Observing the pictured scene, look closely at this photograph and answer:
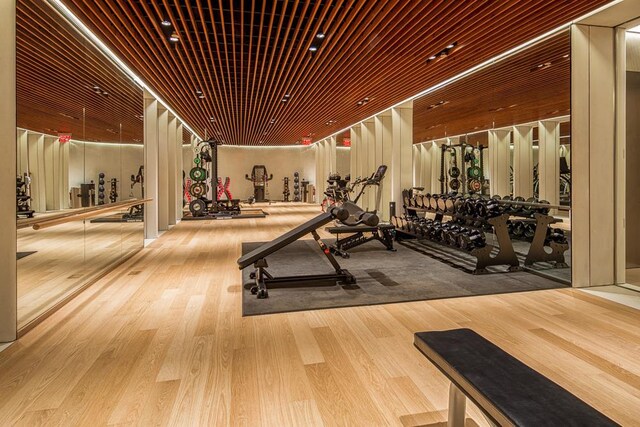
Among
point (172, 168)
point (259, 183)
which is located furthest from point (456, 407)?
point (259, 183)

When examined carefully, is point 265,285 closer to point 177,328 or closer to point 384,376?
point 177,328

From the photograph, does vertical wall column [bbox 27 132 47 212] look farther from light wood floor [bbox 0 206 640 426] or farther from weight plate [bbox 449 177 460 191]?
weight plate [bbox 449 177 460 191]

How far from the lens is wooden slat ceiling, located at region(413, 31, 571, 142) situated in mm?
A: 5145

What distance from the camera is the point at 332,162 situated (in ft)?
53.0

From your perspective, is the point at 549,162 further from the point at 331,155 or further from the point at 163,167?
the point at 331,155

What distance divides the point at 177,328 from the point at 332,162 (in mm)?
13398

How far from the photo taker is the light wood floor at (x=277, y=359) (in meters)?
2.01

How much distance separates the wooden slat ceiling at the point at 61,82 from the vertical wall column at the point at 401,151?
5.69 metres

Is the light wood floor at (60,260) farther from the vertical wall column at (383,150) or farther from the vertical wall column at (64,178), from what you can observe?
the vertical wall column at (383,150)

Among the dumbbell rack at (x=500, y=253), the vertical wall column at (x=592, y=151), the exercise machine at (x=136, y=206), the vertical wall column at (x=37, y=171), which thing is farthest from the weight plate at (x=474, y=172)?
the vertical wall column at (x=37, y=171)

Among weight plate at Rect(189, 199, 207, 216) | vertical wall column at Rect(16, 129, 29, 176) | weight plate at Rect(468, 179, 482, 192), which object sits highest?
vertical wall column at Rect(16, 129, 29, 176)

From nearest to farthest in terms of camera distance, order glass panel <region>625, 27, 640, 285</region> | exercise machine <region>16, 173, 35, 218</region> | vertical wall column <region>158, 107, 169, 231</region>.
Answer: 1. exercise machine <region>16, 173, 35, 218</region>
2. glass panel <region>625, 27, 640, 285</region>
3. vertical wall column <region>158, 107, 169, 231</region>

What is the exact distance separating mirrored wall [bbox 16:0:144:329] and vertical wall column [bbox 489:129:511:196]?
566 centimetres

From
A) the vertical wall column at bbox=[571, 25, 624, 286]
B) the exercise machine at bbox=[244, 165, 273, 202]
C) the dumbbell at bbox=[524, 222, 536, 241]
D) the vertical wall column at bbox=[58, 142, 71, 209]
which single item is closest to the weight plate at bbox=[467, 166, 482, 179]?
the dumbbell at bbox=[524, 222, 536, 241]
